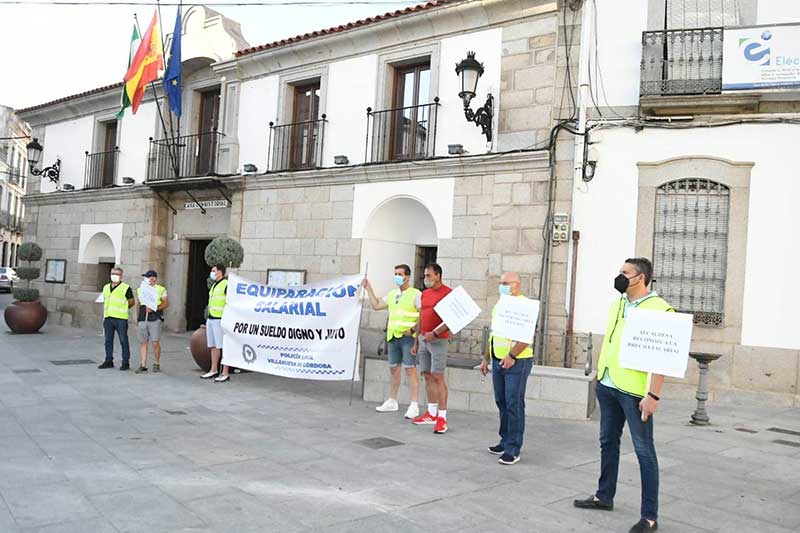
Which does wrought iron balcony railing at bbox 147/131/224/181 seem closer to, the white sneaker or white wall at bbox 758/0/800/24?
the white sneaker

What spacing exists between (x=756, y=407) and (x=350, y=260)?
7.27 metres

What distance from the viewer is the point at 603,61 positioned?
1001cm

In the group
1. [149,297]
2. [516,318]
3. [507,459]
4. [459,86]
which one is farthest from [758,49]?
[149,297]

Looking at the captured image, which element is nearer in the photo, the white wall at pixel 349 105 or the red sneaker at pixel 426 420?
the red sneaker at pixel 426 420

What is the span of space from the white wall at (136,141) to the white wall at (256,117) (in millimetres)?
3509

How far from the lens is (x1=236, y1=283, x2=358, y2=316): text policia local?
337 inches

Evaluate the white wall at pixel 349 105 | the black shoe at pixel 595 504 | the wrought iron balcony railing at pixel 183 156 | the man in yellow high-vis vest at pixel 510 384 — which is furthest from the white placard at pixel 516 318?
the wrought iron balcony railing at pixel 183 156

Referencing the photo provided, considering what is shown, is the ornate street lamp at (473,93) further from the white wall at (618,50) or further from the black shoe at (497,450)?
the black shoe at (497,450)

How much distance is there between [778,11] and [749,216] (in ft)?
10.2

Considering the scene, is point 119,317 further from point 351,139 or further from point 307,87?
point 307,87

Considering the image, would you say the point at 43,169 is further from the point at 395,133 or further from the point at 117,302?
the point at 395,133

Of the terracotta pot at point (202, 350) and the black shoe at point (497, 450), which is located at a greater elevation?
the terracotta pot at point (202, 350)

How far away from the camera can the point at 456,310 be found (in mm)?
6812

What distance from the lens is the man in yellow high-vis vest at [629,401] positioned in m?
4.10
